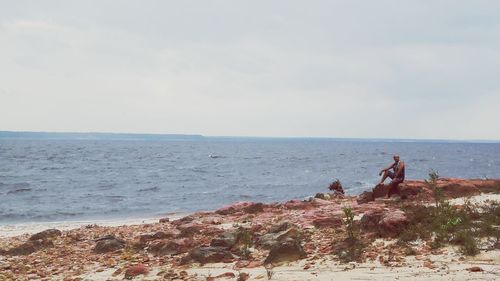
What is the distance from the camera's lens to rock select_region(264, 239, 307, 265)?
12.0m

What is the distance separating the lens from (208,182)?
58531mm

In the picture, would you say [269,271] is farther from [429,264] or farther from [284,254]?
[429,264]

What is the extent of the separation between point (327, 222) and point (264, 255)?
4.23 meters

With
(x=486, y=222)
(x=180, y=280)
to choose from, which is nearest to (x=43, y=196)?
(x=180, y=280)

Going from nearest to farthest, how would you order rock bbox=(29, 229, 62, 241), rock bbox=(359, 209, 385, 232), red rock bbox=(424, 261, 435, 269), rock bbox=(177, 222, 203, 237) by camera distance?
red rock bbox=(424, 261, 435, 269), rock bbox=(359, 209, 385, 232), rock bbox=(177, 222, 203, 237), rock bbox=(29, 229, 62, 241)

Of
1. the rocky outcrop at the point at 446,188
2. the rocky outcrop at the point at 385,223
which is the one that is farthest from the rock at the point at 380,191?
the rocky outcrop at the point at 385,223

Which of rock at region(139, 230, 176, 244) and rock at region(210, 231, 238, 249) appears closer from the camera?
rock at region(210, 231, 238, 249)

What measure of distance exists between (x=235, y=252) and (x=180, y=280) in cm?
254

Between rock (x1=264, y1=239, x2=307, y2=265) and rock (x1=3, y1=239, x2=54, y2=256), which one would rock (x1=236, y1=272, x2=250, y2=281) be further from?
rock (x1=3, y1=239, x2=54, y2=256)

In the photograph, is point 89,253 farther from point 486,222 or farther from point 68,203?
point 68,203

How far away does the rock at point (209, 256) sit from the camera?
12.7m

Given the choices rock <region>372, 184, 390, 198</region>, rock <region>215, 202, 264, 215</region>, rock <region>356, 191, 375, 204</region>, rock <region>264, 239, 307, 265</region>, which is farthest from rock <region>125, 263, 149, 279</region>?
rock <region>372, 184, 390, 198</region>

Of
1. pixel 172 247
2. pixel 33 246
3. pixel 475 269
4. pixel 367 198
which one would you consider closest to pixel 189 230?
pixel 172 247

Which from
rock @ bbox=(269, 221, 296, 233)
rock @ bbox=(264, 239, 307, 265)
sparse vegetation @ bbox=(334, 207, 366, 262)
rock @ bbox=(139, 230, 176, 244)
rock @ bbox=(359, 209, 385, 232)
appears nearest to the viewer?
sparse vegetation @ bbox=(334, 207, 366, 262)
